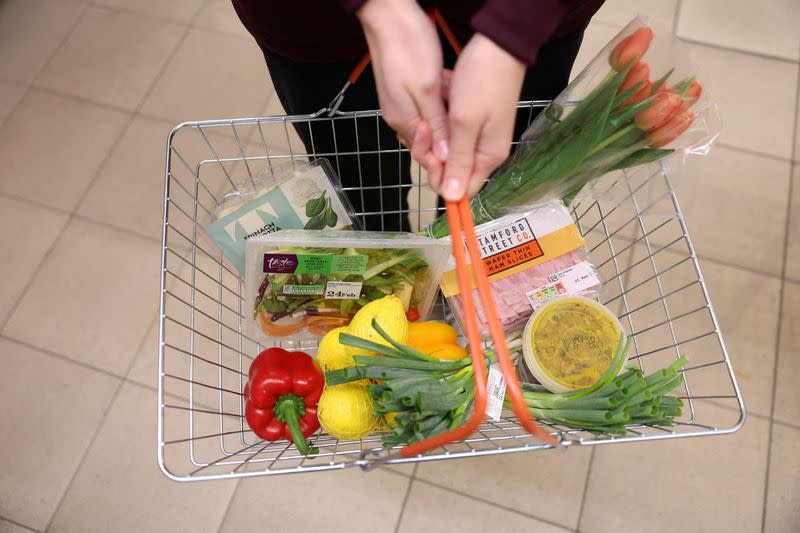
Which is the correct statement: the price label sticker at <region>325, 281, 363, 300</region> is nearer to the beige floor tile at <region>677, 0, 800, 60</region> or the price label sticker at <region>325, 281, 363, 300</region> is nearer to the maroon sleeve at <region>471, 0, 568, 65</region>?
the maroon sleeve at <region>471, 0, 568, 65</region>

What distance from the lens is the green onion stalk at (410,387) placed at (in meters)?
0.63

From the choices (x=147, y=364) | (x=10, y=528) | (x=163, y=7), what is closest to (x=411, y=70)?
(x=147, y=364)

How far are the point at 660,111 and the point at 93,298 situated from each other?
1393 mm

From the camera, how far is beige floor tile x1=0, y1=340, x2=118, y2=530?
1.25 m

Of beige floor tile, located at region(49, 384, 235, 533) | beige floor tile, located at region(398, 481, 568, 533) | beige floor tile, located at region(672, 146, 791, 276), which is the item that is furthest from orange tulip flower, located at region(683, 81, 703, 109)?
beige floor tile, located at region(49, 384, 235, 533)

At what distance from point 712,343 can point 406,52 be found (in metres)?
1.20

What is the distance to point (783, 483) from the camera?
1.22 metres

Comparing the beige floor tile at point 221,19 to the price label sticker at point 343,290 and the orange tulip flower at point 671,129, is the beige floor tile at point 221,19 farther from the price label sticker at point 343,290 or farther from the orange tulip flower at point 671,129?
the orange tulip flower at point 671,129

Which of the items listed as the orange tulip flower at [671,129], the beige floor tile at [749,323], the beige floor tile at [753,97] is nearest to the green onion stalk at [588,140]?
the orange tulip flower at [671,129]

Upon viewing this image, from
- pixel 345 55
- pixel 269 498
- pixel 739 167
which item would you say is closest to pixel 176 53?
pixel 345 55

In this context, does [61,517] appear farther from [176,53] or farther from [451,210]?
[176,53]

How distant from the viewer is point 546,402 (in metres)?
0.69

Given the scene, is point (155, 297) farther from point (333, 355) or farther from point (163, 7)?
point (163, 7)

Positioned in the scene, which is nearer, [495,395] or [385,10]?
[385,10]
